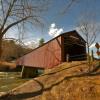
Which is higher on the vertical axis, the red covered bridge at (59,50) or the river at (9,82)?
the red covered bridge at (59,50)

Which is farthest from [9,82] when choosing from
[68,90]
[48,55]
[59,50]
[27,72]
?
[68,90]

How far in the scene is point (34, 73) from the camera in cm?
3738

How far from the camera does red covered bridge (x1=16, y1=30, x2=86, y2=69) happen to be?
69.9 feet

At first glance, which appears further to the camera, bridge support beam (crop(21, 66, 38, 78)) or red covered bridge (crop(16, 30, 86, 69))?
bridge support beam (crop(21, 66, 38, 78))

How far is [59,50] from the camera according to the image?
21203mm

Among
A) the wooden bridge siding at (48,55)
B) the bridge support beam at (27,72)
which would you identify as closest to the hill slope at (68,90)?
the wooden bridge siding at (48,55)

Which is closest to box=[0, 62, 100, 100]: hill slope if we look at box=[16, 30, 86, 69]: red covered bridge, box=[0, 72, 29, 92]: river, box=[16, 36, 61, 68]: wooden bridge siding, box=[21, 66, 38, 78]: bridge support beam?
box=[0, 72, 29, 92]: river

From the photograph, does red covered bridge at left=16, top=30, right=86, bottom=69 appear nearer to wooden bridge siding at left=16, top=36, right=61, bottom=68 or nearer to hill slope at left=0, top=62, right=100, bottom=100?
wooden bridge siding at left=16, top=36, right=61, bottom=68

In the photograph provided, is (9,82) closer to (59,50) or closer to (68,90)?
(59,50)

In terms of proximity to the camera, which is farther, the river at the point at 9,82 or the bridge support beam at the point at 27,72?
the bridge support beam at the point at 27,72

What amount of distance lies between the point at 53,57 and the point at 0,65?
31.0 m

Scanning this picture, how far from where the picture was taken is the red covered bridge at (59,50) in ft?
69.9

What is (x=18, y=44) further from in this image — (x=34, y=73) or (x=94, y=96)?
(x=34, y=73)

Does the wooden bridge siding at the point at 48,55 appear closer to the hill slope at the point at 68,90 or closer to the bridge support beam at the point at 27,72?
the hill slope at the point at 68,90
